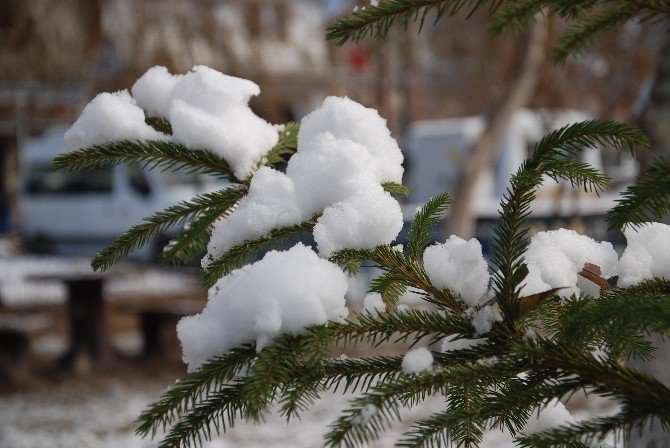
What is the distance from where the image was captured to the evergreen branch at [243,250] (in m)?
1.16

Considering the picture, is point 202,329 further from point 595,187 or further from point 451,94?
point 451,94

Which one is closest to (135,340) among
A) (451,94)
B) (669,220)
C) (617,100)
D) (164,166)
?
(669,220)

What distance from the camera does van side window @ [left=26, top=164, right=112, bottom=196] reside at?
14.8m

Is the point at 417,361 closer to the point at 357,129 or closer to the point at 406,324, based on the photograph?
the point at 406,324

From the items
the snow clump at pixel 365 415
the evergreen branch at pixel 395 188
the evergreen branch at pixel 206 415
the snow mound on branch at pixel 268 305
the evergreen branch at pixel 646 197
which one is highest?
the evergreen branch at pixel 395 188

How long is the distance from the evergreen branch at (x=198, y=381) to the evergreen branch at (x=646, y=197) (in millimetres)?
504

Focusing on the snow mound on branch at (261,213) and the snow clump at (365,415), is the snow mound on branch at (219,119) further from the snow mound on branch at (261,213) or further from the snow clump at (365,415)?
the snow clump at (365,415)

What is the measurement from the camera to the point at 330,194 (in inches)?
46.3

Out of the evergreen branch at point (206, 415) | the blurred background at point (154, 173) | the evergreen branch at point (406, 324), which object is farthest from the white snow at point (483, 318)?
the blurred background at point (154, 173)

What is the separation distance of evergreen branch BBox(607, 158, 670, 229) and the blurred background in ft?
9.36

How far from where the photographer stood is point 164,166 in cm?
130

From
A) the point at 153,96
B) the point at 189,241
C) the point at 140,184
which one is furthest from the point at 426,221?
the point at 140,184

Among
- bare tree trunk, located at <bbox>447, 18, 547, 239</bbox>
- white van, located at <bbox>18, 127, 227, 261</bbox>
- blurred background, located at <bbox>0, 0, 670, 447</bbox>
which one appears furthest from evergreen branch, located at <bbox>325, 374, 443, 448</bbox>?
white van, located at <bbox>18, 127, 227, 261</bbox>

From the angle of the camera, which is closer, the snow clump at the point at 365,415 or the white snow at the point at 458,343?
the snow clump at the point at 365,415
